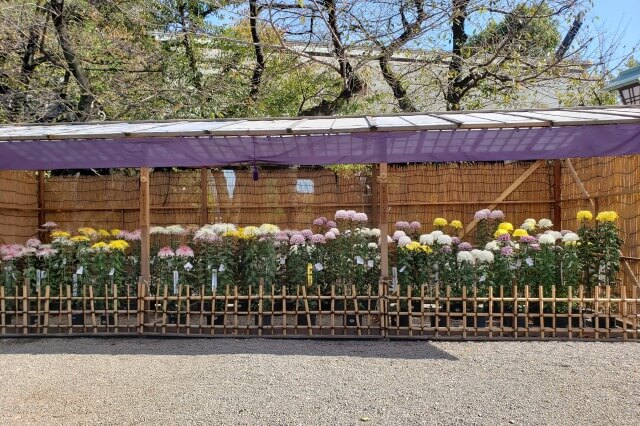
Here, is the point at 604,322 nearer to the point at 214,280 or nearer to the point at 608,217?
the point at 608,217

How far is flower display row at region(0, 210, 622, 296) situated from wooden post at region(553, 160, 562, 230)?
2352 mm

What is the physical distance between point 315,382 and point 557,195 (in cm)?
603

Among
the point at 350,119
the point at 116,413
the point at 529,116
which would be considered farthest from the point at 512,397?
the point at 350,119

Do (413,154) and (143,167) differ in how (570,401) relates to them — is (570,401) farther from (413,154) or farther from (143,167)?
(143,167)

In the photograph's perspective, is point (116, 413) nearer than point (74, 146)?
Yes

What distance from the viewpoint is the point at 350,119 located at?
6.40m

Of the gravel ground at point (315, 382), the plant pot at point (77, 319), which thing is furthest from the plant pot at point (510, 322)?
the plant pot at point (77, 319)

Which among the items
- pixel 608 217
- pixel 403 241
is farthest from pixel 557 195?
pixel 403 241

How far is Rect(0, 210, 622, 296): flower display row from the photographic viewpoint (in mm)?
Answer: 5938

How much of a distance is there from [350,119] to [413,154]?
0.90 m

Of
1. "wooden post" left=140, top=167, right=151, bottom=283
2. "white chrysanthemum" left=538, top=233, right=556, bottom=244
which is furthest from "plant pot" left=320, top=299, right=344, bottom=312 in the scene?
"white chrysanthemum" left=538, top=233, right=556, bottom=244

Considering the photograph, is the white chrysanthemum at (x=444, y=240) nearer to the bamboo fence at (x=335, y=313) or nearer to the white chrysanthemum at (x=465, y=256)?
the white chrysanthemum at (x=465, y=256)

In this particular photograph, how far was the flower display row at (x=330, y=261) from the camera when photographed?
594cm

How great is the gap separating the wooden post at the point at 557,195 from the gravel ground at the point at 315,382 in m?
3.48
